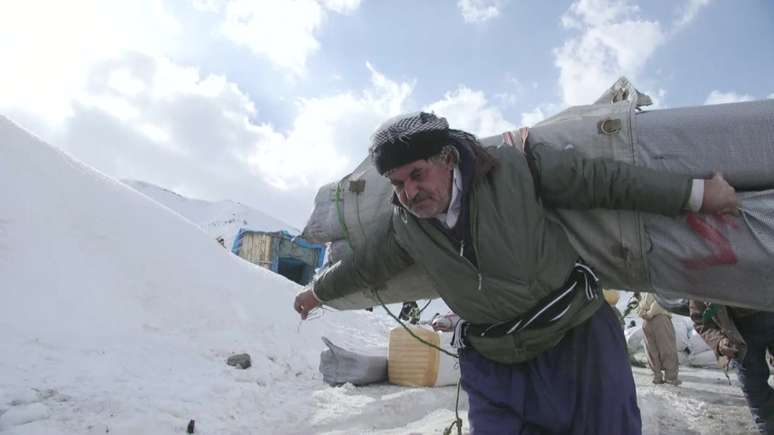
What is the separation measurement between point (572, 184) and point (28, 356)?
6.44 m

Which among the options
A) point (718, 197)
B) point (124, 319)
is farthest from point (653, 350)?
point (124, 319)

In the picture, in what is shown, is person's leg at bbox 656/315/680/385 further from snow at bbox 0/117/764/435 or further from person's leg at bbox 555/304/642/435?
person's leg at bbox 555/304/642/435

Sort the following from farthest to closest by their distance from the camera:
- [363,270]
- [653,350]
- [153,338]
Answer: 1. [153,338]
2. [653,350]
3. [363,270]

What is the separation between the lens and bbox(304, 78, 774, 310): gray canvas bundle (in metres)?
1.76

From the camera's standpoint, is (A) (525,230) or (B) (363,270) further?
(B) (363,270)

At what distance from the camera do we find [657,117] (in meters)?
1.96

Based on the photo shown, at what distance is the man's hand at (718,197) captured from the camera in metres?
1.73

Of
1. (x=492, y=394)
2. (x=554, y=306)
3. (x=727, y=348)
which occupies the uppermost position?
(x=554, y=306)

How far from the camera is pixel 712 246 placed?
1.78m

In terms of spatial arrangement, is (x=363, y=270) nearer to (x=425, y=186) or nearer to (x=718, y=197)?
(x=425, y=186)

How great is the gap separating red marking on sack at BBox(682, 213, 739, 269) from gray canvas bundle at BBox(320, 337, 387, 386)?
552cm

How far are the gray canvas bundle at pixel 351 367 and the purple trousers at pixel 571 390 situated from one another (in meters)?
4.94

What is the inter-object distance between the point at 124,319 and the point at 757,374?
8.08m

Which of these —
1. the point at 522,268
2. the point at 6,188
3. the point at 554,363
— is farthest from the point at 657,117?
the point at 6,188
